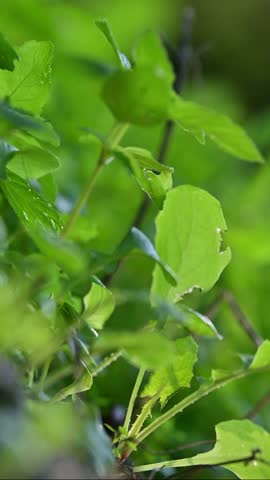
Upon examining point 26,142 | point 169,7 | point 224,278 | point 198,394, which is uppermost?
point 26,142

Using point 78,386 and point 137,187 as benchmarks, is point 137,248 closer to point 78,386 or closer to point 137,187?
point 78,386

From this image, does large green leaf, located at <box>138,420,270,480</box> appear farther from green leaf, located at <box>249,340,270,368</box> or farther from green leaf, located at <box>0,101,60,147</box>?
green leaf, located at <box>0,101,60,147</box>

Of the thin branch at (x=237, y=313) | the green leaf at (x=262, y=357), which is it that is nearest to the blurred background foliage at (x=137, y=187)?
the thin branch at (x=237, y=313)

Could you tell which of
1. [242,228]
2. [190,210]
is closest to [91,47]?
[242,228]

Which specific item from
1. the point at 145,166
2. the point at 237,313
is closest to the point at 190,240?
the point at 145,166

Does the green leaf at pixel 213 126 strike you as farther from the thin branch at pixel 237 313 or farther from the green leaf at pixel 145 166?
the thin branch at pixel 237 313

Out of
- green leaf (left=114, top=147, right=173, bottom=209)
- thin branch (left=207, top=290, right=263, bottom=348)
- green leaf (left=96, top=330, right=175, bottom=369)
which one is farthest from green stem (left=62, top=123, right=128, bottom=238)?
thin branch (left=207, top=290, right=263, bottom=348)

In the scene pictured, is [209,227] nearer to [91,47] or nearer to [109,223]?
[109,223]
